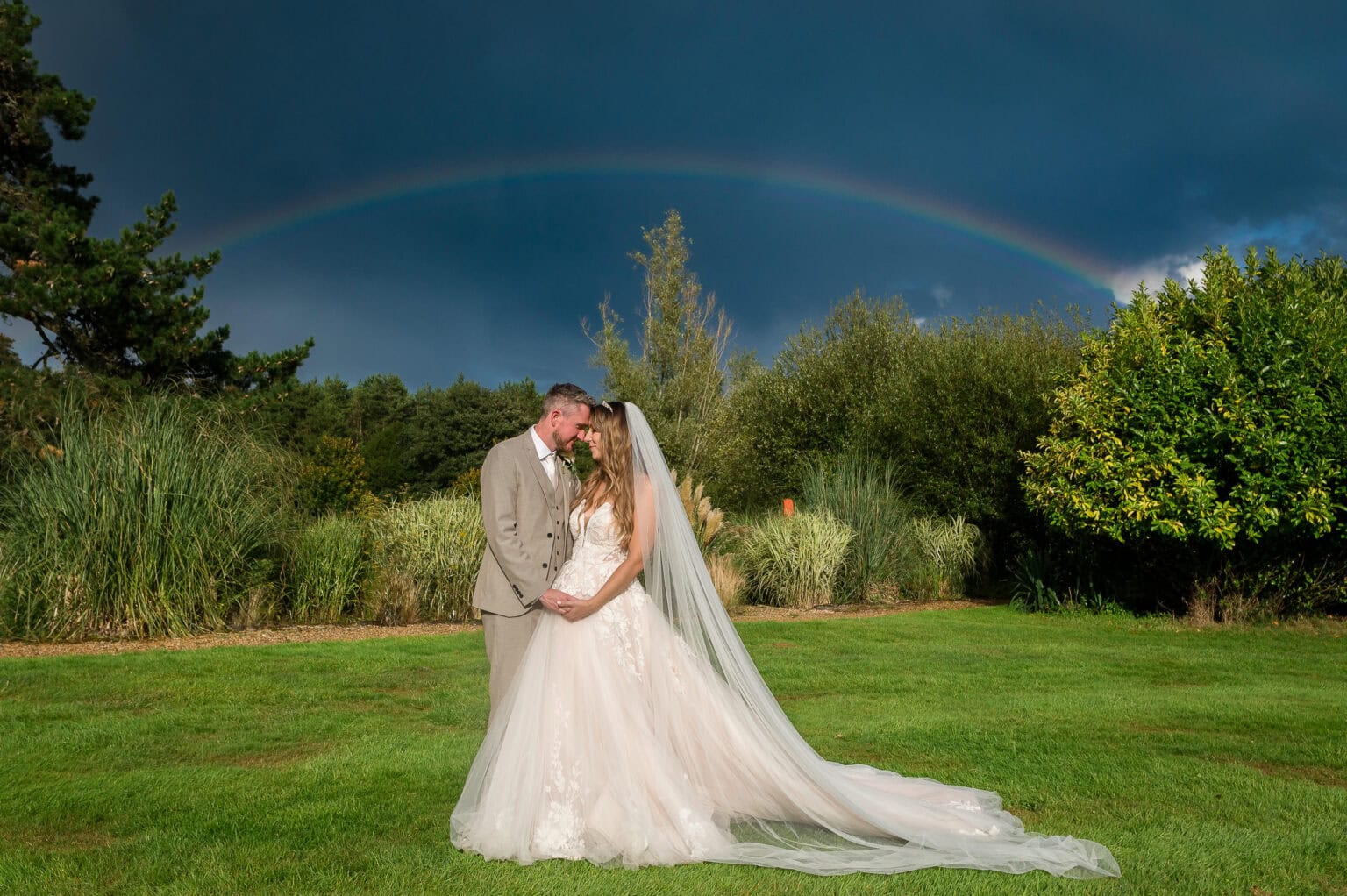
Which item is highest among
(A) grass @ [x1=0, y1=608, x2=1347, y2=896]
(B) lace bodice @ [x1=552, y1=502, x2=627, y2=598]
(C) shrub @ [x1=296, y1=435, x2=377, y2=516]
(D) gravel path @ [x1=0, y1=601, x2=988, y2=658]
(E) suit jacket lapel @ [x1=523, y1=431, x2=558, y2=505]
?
(C) shrub @ [x1=296, y1=435, x2=377, y2=516]

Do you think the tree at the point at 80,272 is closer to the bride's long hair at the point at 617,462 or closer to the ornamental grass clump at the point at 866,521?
the ornamental grass clump at the point at 866,521

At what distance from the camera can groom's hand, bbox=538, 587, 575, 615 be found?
4.44 m

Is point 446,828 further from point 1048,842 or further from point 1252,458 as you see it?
point 1252,458

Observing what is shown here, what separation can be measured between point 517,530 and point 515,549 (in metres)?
0.14

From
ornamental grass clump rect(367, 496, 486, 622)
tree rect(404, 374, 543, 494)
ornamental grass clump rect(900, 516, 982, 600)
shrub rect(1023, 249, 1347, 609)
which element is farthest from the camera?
tree rect(404, 374, 543, 494)

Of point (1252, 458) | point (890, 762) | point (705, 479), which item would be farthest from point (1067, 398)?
point (705, 479)

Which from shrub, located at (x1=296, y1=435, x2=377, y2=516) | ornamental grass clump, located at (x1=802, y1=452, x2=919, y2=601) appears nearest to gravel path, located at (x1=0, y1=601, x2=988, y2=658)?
ornamental grass clump, located at (x1=802, y1=452, x2=919, y2=601)

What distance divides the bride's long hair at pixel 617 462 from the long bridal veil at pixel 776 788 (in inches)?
2.1

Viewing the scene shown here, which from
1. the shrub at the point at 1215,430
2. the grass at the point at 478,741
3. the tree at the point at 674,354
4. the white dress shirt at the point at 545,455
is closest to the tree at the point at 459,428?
the tree at the point at 674,354

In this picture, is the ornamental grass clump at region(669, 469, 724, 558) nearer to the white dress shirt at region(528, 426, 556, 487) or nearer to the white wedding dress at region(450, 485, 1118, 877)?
the white dress shirt at region(528, 426, 556, 487)

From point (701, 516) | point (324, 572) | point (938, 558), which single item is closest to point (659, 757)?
point (324, 572)

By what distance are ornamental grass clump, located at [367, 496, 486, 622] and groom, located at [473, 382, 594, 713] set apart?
25.1ft

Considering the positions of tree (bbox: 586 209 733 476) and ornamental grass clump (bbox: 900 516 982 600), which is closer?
ornamental grass clump (bbox: 900 516 982 600)

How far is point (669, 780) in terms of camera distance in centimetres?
419
